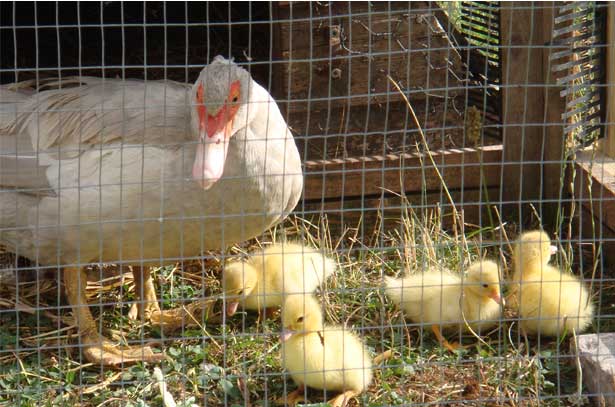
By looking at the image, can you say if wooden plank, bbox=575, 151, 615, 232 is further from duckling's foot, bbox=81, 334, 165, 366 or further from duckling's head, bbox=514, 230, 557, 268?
duckling's foot, bbox=81, 334, 165, 366

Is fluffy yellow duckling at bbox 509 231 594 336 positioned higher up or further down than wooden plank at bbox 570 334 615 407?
higher up

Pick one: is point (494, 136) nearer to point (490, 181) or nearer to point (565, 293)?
point (490, 181)

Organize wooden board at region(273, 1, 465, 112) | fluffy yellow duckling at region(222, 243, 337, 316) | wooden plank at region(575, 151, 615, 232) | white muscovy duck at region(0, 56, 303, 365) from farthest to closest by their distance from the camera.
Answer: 1. wooden board at region(273, 1, 465, 112)
2. wooden plank at region(575, 151, 615, 232)
3. fluffy yellow duckling at region(222, 243, 337, 316)
4. white muscovy duck at region(0, 56, 303, 365)

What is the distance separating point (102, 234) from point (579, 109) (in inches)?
99.5

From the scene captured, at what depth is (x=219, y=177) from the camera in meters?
4.02

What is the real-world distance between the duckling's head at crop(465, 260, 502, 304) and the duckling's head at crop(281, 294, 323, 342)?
79 cm

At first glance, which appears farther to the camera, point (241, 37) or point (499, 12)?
point (241, 37)

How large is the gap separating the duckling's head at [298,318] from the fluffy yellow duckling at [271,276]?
0.54m

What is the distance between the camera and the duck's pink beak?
3.98 metres

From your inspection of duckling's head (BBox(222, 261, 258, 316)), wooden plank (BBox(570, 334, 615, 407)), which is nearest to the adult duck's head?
duckling's head (BBox(222, 261, 258, 316))

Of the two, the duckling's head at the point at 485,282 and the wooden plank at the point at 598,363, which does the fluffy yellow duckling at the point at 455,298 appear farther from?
the wooden plank at the point at 598,363

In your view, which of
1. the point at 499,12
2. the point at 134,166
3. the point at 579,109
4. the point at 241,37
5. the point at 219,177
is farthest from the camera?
the point at 241,37

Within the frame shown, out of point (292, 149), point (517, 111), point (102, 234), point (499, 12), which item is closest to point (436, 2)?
point (499, 12)

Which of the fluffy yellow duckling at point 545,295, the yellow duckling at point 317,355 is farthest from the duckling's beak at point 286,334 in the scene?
the fluffy yellow duckling at point 545,295
